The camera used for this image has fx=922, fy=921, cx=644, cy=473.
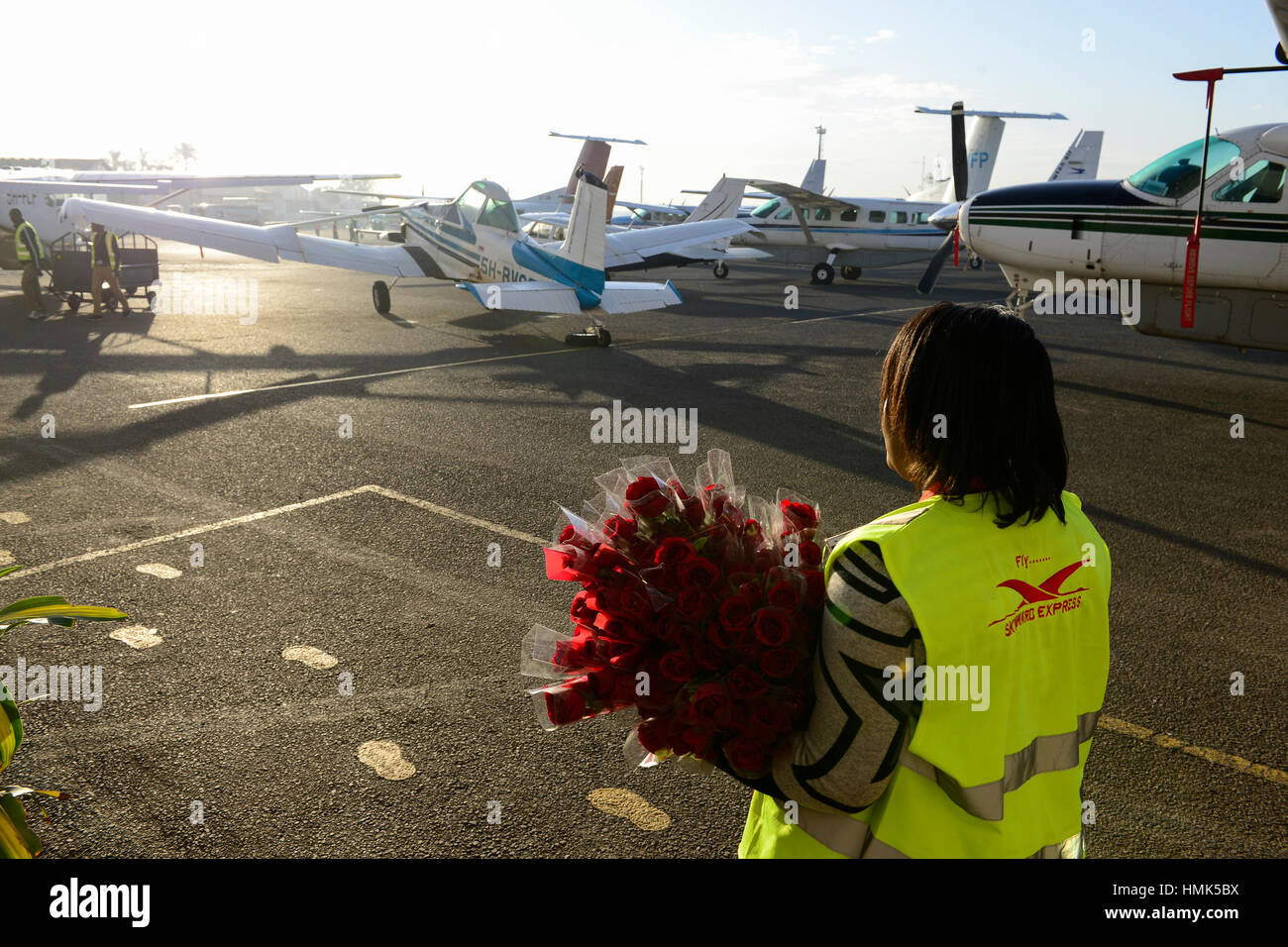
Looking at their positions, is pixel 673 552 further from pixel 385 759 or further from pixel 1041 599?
pixel 385 759

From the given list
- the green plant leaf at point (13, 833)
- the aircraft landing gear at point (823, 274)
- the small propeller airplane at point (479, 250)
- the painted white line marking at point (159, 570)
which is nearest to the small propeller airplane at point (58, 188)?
the small propeller airplane at point (479, 250)

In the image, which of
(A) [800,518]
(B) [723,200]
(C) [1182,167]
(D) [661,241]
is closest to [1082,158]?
(B) [723,200]

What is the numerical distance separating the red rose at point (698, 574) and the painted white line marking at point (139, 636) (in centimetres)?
449

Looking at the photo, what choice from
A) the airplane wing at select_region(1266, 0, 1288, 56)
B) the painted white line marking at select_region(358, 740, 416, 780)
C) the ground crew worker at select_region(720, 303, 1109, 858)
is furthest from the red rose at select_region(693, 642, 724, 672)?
the airplane wing at select_region(1266, 0, 1288, 56)

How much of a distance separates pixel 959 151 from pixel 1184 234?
774 centimetres

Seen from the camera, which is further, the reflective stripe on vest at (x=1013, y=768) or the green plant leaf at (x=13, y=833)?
the green plant leaf at (x=13, y=833)

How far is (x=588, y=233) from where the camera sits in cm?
1644

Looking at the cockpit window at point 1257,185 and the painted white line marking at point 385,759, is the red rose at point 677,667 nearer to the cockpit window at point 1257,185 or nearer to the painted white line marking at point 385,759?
the painted white line marking at point 385,759

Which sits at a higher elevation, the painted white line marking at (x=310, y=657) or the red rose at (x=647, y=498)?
the red rose at (x=647, y=498)

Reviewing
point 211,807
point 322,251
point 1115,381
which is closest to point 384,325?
point 322,251

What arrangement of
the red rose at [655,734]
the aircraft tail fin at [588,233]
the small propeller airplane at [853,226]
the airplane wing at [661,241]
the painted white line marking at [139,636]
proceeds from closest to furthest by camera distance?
the red rose at [655,734]
the painted white line marking at [139,636]
the aircraft tail fin at [588,233]
the airplane wing at [661,241]
the small propeller airplane at [853,226]

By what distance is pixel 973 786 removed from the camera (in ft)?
5.34

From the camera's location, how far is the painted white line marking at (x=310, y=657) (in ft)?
16.6
